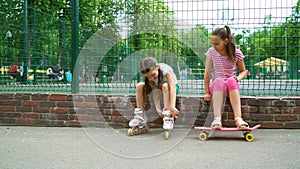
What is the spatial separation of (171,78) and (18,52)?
318 cm

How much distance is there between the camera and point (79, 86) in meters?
5.06

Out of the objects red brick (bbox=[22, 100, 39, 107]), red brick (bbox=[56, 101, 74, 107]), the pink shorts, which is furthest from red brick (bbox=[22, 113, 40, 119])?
the pink shorts

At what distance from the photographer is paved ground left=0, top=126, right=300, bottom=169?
113 inches

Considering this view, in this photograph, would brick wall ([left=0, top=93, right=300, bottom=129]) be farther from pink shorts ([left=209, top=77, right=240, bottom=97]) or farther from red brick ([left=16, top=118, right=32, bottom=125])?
pink shorts ([left=209, top=77, right=240, bottom=97])

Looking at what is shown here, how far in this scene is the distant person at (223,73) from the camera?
13.3 ft

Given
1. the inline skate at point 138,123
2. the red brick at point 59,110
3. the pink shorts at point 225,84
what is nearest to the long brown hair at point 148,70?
the inline skate at point 138,123

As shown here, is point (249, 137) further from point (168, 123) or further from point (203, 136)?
point (168, 123)

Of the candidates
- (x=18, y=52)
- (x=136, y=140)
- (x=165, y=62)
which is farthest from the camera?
(x=18, y=52)

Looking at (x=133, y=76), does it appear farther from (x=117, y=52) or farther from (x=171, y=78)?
(x=171, y=78)

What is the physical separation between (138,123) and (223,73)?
1161 millimetres

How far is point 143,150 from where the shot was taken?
11.0 ft

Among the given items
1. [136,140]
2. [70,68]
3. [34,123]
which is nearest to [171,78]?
[136,140]

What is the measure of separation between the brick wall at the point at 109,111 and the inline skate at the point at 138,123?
31 cm

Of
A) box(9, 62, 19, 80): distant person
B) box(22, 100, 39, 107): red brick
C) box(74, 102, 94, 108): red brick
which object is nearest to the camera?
box(74, 102, 94, 108): red brick
